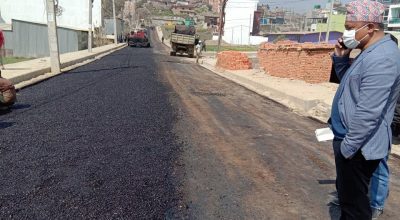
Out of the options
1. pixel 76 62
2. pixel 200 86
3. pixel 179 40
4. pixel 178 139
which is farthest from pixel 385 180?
pixel 179 40

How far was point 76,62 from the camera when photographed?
75.7 feet

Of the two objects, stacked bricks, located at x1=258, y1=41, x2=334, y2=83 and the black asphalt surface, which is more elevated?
stacked bricks, located at x1=258, y1=41, x2=334, y2=83

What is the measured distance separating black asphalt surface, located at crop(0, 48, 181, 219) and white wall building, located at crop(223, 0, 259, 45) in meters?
86.5

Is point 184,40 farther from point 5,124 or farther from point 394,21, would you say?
point 394,21

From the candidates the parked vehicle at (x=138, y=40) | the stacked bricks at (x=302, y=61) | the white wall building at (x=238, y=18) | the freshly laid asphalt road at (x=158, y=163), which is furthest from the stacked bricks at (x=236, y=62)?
the white wall building at (x=238, y=18)

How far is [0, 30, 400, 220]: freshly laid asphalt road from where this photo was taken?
410cm

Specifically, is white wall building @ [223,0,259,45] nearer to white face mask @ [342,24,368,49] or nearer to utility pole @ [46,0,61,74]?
utility pole @ [46,0,61,74]

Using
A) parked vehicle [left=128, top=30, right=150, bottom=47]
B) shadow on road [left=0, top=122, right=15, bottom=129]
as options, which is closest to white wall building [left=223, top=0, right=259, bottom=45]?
parked vehicle [left=128, top=30, right=150, bottom=47]

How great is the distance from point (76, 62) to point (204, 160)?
18.9 metres

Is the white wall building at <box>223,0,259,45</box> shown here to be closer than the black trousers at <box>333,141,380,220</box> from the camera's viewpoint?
No

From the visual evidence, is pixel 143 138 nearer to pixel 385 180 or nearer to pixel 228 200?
pixel 228 200

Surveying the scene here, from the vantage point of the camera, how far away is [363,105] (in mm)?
2793

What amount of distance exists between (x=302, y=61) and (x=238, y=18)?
85.4m

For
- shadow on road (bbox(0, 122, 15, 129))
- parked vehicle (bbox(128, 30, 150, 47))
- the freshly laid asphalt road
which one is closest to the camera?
the freshly laid asphalt road
